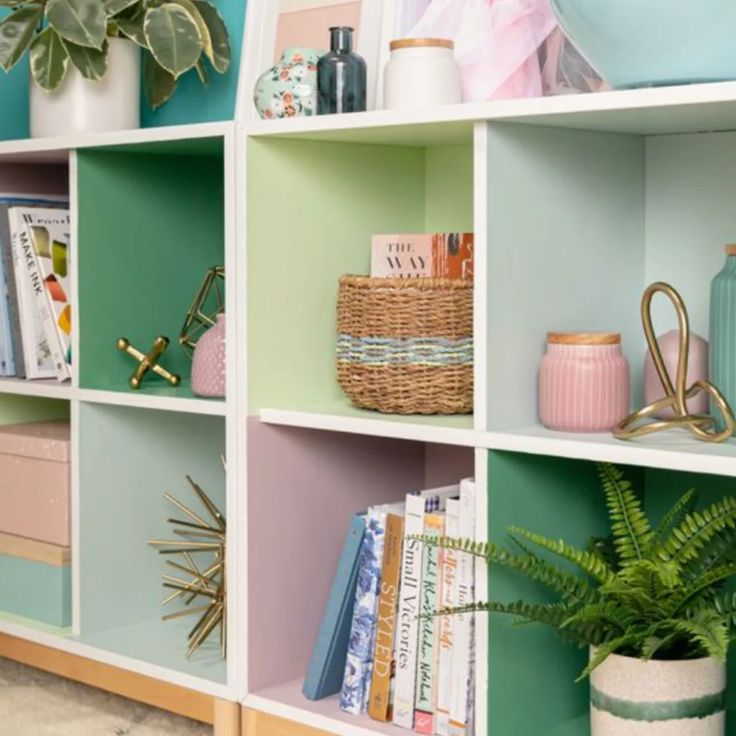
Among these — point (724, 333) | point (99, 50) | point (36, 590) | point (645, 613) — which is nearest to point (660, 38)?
point (724, 333)

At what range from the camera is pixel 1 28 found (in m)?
2.18

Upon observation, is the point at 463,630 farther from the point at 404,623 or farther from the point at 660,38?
the point at 660,38

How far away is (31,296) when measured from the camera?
222cm

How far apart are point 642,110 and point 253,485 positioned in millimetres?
703

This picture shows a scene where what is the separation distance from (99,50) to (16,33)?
14 centimetres

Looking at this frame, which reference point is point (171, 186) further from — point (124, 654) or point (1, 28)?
point (124, 654)

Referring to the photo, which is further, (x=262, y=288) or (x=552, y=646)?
(x=262, y=288)

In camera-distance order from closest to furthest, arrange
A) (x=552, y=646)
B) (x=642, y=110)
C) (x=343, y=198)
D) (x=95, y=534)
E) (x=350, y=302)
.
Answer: (x=642, y=110) < (x=552, y=646) < (x=350, y=302) < (x=343, y=198) < (x=95, y=534)

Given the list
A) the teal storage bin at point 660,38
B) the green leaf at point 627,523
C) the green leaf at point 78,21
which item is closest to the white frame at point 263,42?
the green leaf at point 78,21

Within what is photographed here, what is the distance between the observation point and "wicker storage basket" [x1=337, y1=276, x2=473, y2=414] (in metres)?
1.69

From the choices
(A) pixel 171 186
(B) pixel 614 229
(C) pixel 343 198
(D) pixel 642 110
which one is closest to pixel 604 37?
(D) pixel 642 110

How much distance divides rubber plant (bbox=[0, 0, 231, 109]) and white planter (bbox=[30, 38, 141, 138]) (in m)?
0.03

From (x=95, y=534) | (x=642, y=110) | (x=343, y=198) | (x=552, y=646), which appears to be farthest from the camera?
(x=95, y=534)

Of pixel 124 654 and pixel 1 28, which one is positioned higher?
pixel 1 28
